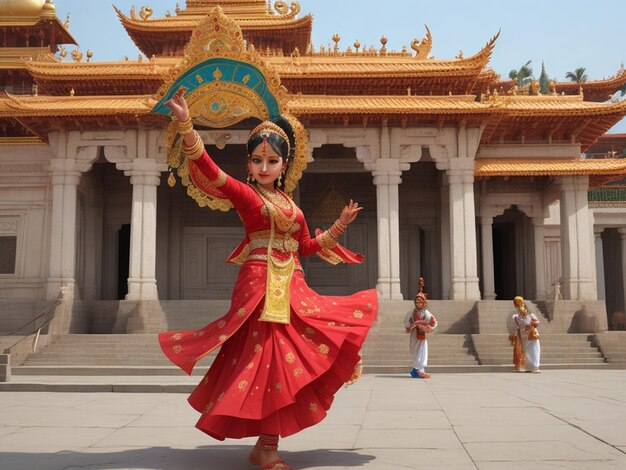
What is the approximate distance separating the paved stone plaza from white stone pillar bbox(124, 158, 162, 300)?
9527 mm

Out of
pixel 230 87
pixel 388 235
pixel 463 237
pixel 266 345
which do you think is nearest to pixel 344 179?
pixel 388 235

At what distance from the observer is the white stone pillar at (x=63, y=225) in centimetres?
1938

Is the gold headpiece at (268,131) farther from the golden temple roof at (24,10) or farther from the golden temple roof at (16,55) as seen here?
the golden temple roof at (24,10)

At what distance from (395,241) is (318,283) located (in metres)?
5.00

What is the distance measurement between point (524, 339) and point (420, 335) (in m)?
2.49

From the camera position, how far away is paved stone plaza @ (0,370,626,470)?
4652 mm

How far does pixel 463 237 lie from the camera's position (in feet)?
63.6

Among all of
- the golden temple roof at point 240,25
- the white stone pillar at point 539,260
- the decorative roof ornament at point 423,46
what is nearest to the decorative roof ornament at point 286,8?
the golden temple roof at point 240,25

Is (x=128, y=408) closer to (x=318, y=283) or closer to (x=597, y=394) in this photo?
(x=597, y=394)

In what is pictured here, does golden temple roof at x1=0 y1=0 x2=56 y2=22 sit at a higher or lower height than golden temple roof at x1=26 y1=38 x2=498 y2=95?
Result: higher

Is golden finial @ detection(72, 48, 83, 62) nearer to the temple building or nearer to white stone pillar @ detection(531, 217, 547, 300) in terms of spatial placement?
the temple building

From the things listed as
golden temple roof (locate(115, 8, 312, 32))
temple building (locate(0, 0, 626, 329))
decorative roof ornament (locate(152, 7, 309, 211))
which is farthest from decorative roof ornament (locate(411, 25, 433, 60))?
decorative roof ornament (locate(152, 7, 309, 211))

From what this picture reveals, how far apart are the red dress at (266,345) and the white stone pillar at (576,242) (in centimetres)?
1618

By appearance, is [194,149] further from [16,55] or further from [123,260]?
[16,55]
